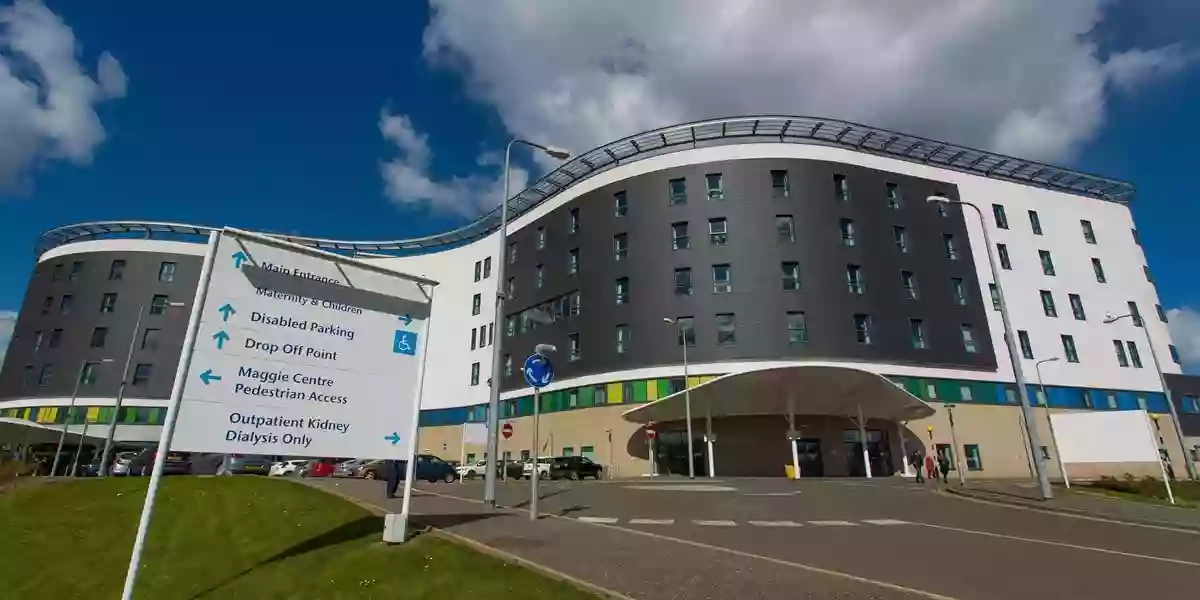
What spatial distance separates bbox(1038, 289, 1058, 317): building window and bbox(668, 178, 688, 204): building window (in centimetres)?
3219

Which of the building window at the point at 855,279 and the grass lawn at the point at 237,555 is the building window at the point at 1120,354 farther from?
the grass lawn at the point at 237,555

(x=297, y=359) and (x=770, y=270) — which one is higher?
(x=770, y=270)

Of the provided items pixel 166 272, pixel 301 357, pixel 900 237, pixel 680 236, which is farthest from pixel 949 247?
pixel 166 272

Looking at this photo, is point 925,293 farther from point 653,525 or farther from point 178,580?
point 178,580

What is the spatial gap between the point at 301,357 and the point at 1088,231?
71.3 m

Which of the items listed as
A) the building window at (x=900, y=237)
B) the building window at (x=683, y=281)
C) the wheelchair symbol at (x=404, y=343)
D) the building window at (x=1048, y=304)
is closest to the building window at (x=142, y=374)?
the building window at (x=683, y=281)

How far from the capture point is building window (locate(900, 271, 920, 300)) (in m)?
47.2

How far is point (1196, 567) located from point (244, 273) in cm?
1433

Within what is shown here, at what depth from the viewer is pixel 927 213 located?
51.4 metres

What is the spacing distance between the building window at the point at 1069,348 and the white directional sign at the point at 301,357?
5859 centimetres

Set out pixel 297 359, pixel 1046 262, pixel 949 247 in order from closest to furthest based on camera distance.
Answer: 1. pixel 297 359
2. pixel 949 247
3. pixel 1046 262

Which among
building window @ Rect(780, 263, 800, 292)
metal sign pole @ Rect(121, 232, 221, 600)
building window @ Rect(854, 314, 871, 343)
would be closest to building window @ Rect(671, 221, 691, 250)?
building window @ Rect(780, 263, 800, 292)

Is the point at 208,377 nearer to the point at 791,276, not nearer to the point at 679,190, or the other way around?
the point at 791,276

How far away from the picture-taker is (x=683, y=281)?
4612cm
